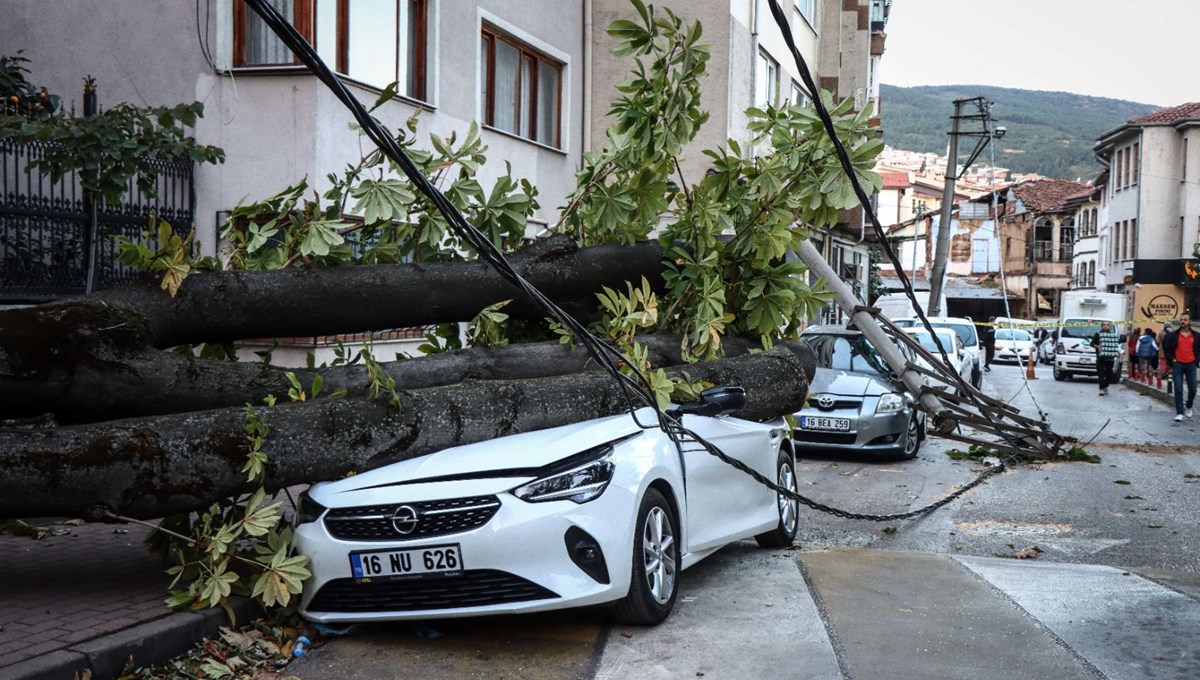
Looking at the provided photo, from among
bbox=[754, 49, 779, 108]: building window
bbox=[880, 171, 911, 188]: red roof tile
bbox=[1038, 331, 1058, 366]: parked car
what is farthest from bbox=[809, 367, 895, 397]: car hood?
bbox=[880, 171, 911, 188]: red roof tile

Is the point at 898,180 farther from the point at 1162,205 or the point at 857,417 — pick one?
the point at 857,417

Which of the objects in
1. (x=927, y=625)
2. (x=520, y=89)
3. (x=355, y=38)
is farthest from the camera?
(x=520, y=89)

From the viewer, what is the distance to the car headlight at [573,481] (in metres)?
5.64

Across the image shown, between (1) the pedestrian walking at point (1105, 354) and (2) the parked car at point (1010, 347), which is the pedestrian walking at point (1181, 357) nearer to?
(1) the pedestrian walking at point (1105, 354)

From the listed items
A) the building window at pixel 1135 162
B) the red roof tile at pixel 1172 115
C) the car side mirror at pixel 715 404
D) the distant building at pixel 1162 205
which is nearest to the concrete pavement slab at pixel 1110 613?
the car side mirror at pixel 715 404

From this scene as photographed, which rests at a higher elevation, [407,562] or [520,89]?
[520,89]

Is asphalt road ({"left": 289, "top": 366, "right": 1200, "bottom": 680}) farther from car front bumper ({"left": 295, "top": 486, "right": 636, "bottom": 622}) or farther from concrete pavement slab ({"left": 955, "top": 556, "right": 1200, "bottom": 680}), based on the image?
car front bumper ({"left": 295, "top": 486, "right": 636, "bottom": 622})

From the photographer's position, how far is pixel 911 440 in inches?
599

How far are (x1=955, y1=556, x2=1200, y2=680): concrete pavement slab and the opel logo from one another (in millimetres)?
3217

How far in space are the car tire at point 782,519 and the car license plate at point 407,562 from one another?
321 cm

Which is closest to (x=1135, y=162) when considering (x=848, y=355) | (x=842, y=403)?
(x=848, y=355)

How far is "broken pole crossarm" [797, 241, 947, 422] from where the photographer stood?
10.1 meters

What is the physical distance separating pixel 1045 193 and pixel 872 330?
90043 millimetres

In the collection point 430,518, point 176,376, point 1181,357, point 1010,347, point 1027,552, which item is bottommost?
point 1010,347
